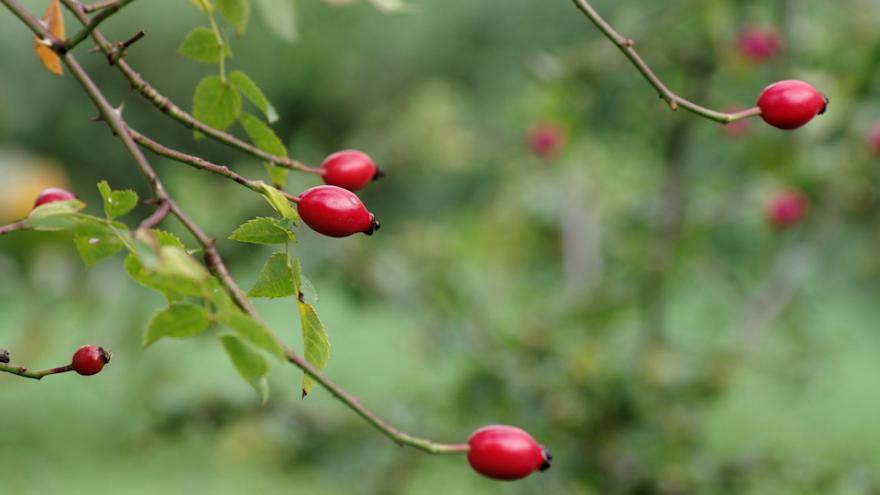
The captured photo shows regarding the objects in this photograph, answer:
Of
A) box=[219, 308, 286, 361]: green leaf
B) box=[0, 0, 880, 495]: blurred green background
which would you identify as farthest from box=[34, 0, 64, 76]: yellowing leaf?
box=[0, 0, 880, 495]: blurred green background

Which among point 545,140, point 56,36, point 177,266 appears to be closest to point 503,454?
point 177,266

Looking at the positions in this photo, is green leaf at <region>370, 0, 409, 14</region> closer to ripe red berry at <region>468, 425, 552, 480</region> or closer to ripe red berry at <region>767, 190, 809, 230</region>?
ripe red berry at <region>468, 425, 552, 480</region>

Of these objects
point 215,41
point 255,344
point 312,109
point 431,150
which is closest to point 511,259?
point 431,150

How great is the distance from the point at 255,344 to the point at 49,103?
27.8ft

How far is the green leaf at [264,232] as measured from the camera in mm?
563

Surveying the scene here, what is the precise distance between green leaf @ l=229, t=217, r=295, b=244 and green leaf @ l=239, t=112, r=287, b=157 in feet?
0.44

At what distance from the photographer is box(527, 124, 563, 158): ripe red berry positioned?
84.4 inches

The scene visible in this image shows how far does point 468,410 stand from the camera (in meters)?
1.83

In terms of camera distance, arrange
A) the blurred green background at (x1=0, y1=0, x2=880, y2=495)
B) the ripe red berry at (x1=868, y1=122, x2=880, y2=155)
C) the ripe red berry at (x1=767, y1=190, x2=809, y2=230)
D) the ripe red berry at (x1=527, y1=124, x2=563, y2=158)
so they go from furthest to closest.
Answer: the ripe red berry at (x1=527, y1=124, x2=563, y2=158), the ripe red berry at (x1=767, y1=190, x2=809, y2=230), the blurred green background at (x1=0, y1=0, x2=880, y2=495), the ripe red berry at (x1=868, y1=122, x2=880, y2=155)

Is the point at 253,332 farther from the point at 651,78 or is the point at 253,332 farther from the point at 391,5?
the point at 391,5

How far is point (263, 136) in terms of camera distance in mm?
702

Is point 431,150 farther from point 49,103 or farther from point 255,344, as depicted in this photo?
point 49,103

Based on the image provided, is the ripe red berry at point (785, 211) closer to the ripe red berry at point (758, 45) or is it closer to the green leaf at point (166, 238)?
the ripe red berry at point (758, 45)

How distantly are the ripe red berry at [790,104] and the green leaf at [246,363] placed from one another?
0.32 metres
